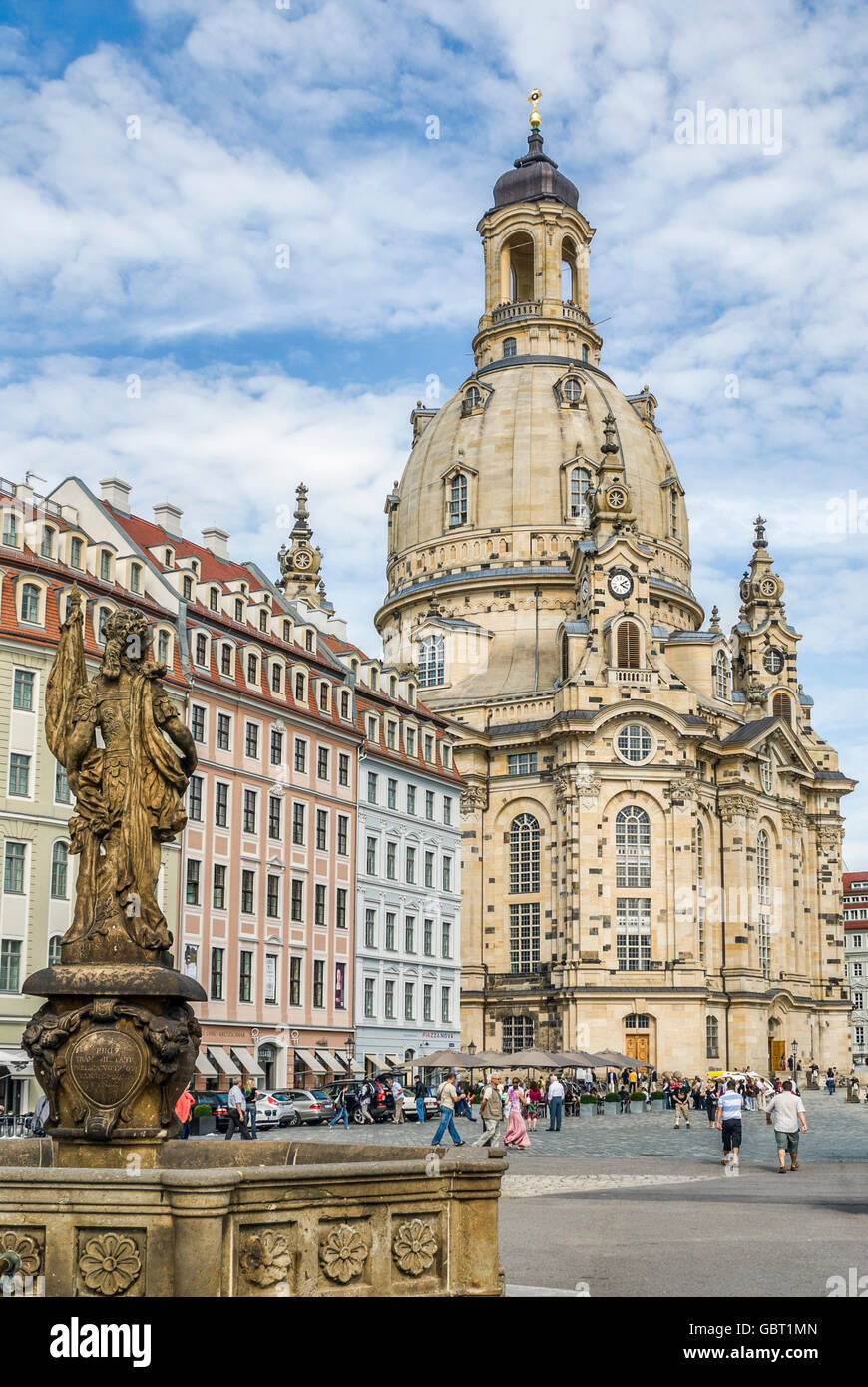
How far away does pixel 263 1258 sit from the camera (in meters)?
10.7

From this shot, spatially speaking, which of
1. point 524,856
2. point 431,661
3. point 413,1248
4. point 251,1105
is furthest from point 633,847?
point 413,1248

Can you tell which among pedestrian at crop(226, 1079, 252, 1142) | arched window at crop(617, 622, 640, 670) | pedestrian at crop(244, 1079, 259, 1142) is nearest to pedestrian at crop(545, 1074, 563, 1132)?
pedestrian at crop(244, 1079, 259, 1142)

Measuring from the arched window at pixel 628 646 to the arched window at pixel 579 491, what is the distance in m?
12.8

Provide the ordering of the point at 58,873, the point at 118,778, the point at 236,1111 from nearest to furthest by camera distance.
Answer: the point at 118,778 → the point at 236,1111 → the point at 58,873

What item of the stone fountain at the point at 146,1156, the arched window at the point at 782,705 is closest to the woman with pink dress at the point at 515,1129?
the stone fountain at the point at 146,1156

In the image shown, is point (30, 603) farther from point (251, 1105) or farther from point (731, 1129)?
point (731, 1129)

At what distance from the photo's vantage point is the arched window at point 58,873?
4922 cm

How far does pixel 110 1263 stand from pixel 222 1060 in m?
46.4

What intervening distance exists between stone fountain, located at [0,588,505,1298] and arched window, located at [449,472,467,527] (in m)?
90.9

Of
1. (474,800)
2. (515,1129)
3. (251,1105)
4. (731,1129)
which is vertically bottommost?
(515,1129)

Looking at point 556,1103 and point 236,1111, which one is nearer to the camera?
point 236,1111

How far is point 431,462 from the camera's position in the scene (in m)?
108
